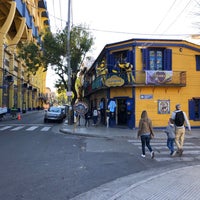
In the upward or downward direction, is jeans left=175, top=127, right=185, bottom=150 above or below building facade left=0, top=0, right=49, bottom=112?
below

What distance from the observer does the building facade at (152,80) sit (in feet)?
63.3

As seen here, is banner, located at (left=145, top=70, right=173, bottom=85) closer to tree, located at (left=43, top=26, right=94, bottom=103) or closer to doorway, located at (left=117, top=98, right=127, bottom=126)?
doorway, located at (left=117, top=98, right=127, bottom=126)

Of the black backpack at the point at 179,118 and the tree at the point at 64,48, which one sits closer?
the black backpack at the point at 179,118

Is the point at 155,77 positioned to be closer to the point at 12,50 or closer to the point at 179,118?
the point at 179,118

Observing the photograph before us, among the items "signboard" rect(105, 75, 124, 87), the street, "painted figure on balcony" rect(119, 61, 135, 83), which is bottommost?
the street

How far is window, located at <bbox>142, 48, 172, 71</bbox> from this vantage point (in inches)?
768

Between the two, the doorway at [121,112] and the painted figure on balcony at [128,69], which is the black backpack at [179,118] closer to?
the painted figure on balcony at [128,69]

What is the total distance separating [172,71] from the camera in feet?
63.2

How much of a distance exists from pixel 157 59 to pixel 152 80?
213 cm

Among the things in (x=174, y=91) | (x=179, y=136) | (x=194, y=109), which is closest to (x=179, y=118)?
(x=179, y=136)

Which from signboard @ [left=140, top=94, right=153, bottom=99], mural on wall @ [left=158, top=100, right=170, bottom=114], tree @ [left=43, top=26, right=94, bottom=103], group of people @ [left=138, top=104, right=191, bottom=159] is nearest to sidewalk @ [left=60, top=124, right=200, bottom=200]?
group of people @ [left=138, top=104, right=191, bottom=159]

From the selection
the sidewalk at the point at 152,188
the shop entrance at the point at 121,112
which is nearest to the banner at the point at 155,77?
the shop entrance at the point at 121,112

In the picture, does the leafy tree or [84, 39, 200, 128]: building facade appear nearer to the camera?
[84, 39, 200, 128]: building facade

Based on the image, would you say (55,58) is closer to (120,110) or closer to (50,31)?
(50,31)
